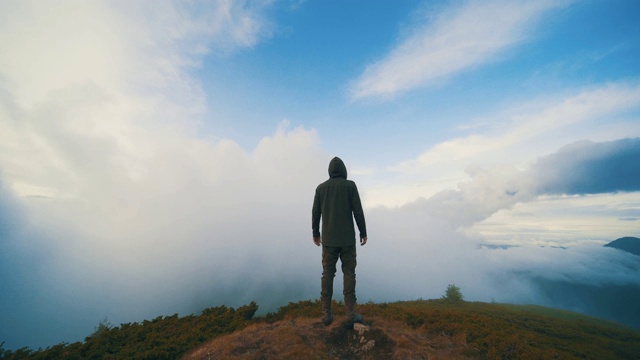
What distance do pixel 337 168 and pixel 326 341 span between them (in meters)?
5.19

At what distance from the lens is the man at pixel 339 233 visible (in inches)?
315

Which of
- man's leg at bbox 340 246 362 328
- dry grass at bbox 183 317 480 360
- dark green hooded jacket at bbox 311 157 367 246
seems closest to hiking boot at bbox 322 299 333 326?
dry grass at bbox 183 317 480 360

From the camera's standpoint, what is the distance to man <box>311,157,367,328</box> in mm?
8008

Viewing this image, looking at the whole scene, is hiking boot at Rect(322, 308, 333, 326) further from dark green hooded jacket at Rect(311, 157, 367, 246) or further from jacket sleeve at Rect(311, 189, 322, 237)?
jacket sleeve at Rect(311, 189, 322, 237)

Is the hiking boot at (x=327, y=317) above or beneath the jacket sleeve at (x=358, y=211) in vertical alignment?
beneath

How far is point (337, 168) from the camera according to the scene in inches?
342

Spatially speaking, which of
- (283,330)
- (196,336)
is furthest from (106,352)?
A: (283,330)

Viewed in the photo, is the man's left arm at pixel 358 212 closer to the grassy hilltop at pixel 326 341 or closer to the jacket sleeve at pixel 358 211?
the jacket sleeve at pixel 358 211

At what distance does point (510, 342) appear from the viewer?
295 inches

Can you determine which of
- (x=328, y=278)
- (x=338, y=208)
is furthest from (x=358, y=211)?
(x=328, y=278)

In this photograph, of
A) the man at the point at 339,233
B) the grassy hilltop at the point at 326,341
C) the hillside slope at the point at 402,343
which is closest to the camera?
the hillside slope at the point at 402,343

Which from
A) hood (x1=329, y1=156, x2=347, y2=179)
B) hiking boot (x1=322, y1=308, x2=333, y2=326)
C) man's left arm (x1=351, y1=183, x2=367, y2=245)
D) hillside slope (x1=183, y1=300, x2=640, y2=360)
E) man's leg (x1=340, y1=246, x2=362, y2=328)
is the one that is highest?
hood (x1=329, y1=156, x2=347, y2=179)

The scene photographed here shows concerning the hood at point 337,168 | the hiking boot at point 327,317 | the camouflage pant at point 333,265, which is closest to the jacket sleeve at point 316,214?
the camouflage pant at point 333,265

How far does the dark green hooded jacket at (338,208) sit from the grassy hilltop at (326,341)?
8.60ft
